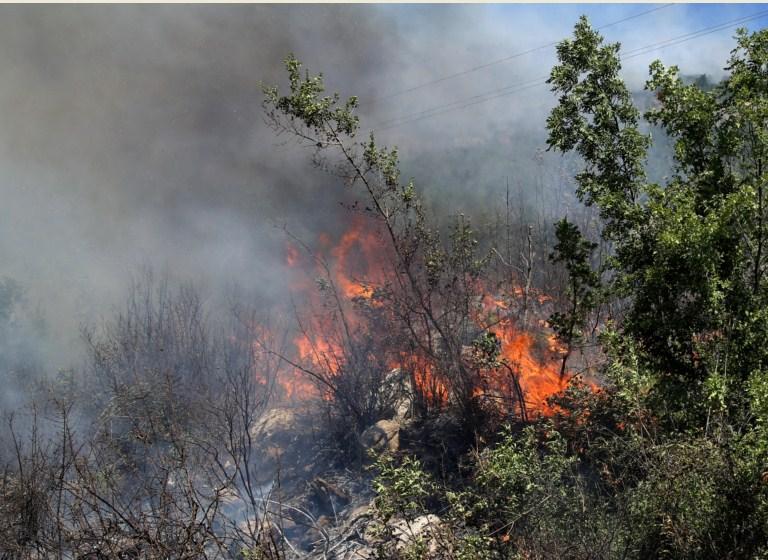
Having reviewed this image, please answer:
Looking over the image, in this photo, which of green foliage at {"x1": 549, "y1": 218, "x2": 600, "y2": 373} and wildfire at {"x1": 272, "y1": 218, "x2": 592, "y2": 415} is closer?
green foliage at {"x1": 549, "y1": 218, "x2": 600, "y2": 373}

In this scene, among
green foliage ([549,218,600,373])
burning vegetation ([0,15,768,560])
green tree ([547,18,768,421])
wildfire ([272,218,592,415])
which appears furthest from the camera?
wildfire ([272,218,592,415])

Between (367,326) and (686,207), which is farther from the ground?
(367,326)

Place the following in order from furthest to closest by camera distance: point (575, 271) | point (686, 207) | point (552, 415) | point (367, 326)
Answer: point (367, 326)
point (552, 415)
point (575, 271)
point (686, 207)

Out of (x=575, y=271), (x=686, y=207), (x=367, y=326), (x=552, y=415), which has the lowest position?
(x=552, y=415)

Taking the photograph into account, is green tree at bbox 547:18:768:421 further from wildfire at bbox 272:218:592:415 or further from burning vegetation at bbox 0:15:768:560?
wildfire at bbox 272:218:592:415

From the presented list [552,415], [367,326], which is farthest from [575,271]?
[367,326]

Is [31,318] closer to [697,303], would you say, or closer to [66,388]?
[66,388]

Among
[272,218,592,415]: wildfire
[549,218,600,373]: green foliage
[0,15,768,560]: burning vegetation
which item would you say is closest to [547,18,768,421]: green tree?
[0,15,768,560]: burning vegetation

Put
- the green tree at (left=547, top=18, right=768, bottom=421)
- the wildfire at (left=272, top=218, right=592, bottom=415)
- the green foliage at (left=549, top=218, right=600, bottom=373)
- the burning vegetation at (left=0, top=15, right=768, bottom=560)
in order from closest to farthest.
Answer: the burning vegetation at (left=0, top=15, right=768, bottom=560) → the green tree at (left=547, top=18, right=768, bottom=421) → the green foliage at (left=549, top=218, right=600, bottom=373) → the wildfire at (left=272, top=218, right=592, bottom=415)

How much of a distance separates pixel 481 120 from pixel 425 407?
23.9 metres

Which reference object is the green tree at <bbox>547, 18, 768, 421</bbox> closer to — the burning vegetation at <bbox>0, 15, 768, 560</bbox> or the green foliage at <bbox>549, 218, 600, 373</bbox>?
the burning vegetation at <bbox>0, 15, 768, 560</bbox>

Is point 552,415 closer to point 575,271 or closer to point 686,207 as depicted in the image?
point 575,271

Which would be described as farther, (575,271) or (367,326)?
(367,326)

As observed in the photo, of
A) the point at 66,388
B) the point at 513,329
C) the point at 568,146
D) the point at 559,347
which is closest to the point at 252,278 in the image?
the point at 66,388
